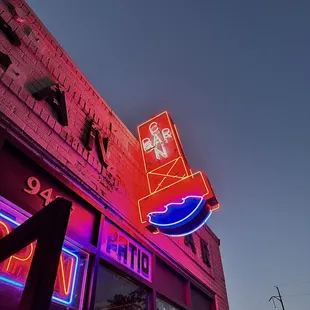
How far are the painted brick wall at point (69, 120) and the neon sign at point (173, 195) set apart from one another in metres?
0.31

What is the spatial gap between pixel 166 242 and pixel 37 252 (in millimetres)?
5144

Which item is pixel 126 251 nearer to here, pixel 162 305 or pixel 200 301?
pixel 162 305

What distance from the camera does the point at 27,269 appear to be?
303 centimetres

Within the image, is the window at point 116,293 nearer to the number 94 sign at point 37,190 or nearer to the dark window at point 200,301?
the number 94 sign at point 37,190

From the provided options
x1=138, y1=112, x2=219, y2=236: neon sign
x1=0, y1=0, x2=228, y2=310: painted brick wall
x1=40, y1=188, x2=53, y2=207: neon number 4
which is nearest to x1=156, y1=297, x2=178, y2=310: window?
x1=0, y1=0, x2=228, y2=310: painted brick wall

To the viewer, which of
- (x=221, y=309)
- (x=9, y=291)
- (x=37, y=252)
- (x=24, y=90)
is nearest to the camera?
(x=37, y=252)

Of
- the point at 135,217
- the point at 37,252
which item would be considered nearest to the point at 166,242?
the point at 135,217

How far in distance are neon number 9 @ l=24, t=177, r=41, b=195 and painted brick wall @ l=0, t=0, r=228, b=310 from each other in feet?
1.61

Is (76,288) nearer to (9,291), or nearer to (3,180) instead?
(9,291)

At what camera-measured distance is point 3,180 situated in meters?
3.26

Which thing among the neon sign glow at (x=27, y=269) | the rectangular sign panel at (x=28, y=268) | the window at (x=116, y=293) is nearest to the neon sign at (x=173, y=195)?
the window at (x=116, y=293)

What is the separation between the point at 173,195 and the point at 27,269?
2715 millimetres

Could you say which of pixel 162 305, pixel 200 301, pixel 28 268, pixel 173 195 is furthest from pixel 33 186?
pixel 200 301

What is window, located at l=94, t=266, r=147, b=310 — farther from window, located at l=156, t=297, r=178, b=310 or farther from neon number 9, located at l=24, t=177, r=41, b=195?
neon number 9, located at l=24, t=177, r=41, b=195
